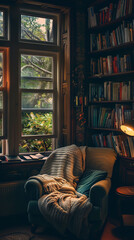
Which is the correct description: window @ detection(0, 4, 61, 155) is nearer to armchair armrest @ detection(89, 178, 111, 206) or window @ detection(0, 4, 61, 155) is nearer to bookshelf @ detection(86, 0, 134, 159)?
bookshelf @ detection(86, 0, 134, 159)

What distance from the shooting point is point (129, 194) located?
312cm

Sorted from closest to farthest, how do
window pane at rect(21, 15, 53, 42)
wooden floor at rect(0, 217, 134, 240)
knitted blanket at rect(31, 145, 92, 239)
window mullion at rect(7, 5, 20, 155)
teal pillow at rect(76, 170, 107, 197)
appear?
1. knitted blanket at rect(31, 145, 92, 239)
2. wooden floor at rect(0, 217, 134, 240)
3. teal pillow at rect(76, 170, 107, 197)
4. window mullion at rect(7, 5, 20, 155)
5. window pane at rect(21, 15, 53, 42)

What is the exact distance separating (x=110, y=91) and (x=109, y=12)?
1.16m

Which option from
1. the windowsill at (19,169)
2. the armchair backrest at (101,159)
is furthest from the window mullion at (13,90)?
the armchair backrest at (101,159)

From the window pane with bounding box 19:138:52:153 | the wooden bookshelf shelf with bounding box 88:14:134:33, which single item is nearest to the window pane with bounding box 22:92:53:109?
the window pane with bounding box 19:138:52:153

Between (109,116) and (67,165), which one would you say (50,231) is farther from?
(109,116)

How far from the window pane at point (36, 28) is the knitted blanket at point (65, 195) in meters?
1.81

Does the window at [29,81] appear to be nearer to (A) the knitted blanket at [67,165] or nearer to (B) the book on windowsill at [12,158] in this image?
(B) the book on windowsill at [12,158]

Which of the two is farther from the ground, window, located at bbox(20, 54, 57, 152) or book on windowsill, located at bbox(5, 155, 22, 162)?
window, located at bbox(20, 54, 57, 152)

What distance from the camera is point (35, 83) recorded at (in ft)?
13.4

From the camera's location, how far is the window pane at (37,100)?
4.02 metres

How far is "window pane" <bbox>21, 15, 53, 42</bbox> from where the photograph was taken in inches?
157

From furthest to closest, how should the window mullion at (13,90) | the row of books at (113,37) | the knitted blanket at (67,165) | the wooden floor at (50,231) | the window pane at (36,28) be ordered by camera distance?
the window pane at (36,28) < the window mullion at (13,90) < the row of books at (113,37) < the knitted blanket at (67,165) < the wooden floor at (50,231)

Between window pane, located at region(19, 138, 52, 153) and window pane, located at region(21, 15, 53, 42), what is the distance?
5.23 ft
